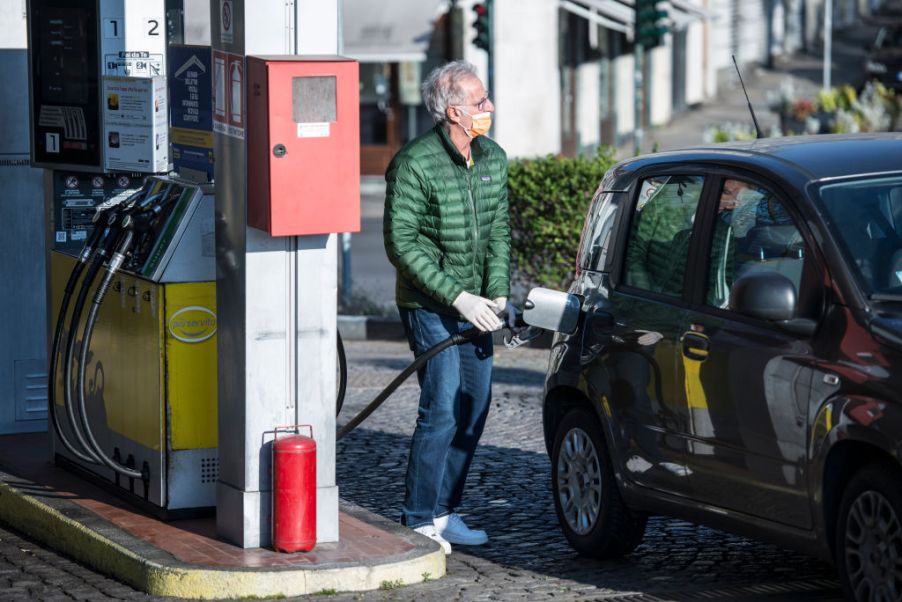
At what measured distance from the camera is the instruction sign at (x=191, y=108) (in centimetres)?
786

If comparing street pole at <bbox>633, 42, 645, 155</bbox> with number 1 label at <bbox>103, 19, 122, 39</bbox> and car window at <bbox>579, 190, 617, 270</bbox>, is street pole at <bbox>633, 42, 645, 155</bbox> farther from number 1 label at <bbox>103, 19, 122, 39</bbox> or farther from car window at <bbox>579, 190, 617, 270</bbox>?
car window at <bbox>579, 190, 617, 270</bbox>

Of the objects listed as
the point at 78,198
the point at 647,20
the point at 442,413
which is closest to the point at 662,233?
the point at 442,413

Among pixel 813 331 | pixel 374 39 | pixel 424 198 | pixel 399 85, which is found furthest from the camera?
pixel 399 85

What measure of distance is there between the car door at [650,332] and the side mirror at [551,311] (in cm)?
10

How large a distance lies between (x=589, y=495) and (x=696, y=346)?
1068 millimetres

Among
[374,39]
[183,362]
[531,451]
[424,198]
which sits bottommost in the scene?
[531,451]

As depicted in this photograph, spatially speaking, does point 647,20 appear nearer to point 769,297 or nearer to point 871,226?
point 871,226

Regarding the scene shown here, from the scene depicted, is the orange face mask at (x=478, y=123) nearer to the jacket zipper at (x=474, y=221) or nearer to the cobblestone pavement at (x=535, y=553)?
the jacket zipper at (x=474, y=221)

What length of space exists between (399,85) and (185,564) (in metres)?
25.4

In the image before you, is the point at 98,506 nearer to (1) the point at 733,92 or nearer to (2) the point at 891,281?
(2) the point at 891,281

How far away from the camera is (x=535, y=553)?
7.36 m

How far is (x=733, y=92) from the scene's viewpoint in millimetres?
49156

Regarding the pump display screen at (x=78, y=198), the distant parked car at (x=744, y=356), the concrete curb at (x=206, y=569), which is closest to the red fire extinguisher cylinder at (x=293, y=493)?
the concrete curb at (x=206, y=569)

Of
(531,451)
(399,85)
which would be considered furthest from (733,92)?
(531,451)
